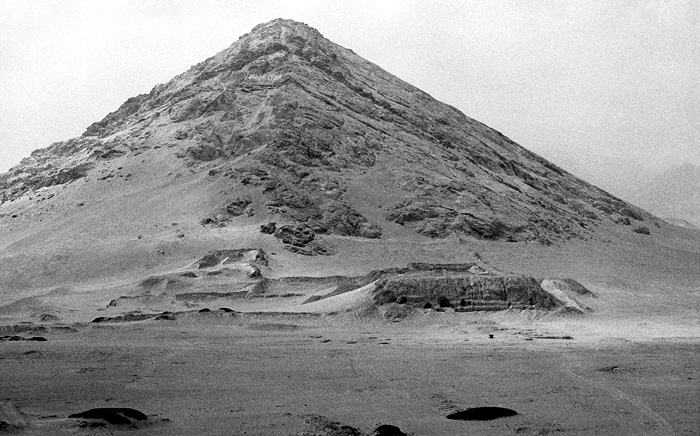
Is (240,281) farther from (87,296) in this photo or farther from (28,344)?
(28,344)

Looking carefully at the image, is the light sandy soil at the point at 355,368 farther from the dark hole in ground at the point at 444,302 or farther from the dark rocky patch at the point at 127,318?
the dark rocky patch at the point at 127,318

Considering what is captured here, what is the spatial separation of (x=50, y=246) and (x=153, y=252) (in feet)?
29.3

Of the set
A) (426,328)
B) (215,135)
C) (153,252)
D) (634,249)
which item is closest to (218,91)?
(215,135)

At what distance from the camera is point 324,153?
66750 mm

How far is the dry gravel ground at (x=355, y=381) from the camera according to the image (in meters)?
10.0

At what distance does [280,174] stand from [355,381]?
162 feet

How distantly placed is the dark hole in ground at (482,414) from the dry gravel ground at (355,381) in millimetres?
158

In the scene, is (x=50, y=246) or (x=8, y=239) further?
(x=8, y=239)

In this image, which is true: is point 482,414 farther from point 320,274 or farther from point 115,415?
point 320,274

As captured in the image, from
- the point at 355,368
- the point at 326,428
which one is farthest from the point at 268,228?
the point at 326,428

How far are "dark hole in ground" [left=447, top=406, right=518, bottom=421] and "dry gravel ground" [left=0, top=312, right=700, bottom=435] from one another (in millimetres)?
158

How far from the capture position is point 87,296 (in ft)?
122

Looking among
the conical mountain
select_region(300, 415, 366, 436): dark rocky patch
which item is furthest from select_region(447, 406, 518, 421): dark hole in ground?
the conical mountain

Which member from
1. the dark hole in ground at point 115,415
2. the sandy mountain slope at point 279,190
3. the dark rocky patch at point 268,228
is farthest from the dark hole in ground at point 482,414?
the dark rocky patch at point 268,228
